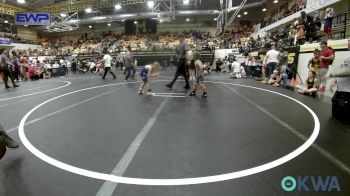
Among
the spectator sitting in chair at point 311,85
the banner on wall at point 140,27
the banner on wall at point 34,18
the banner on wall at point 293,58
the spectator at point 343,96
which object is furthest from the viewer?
the banner on wall at point 140,27

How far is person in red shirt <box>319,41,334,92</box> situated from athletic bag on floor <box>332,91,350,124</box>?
3.35 metres

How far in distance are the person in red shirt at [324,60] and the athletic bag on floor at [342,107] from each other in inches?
132

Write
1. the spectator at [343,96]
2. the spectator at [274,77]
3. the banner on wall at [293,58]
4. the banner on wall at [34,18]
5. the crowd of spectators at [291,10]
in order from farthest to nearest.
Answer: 1. the banner on wall at [34,18]
2. the crowd of spectators at [291,10]
3. the banner on wall at [293,58]
4. the spectator at [274,77]
5. the spectator at [343,96]

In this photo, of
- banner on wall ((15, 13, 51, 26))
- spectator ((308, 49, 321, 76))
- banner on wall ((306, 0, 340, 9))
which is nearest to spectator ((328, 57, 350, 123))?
spectator ((308, 49, 321, 76))

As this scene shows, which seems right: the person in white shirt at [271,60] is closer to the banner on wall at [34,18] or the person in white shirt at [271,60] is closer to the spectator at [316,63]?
the spectator at [316,63]

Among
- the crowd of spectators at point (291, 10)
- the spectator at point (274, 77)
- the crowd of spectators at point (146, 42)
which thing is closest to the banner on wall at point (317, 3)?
the crowd of spectators at point (291, 10)

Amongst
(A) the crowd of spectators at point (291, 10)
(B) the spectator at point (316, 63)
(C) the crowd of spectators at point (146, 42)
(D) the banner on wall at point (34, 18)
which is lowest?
(B) the spectator at point (316, 63)

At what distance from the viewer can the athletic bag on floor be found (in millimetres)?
4676

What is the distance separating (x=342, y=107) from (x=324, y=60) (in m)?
3.69

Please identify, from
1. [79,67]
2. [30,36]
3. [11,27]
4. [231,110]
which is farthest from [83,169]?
[30,36]

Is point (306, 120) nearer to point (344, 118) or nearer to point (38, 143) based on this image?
point (344, 118)

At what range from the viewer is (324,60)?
25.8 feet

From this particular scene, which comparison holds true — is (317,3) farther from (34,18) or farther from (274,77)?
(34,18)

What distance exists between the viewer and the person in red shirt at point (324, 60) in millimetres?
7762
